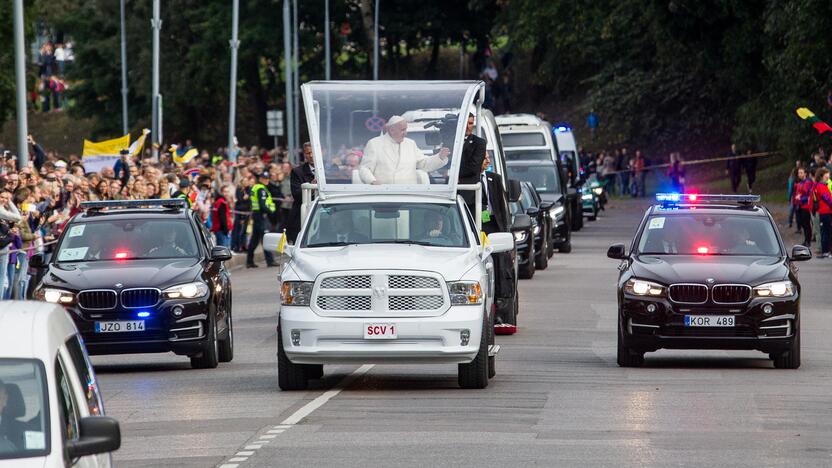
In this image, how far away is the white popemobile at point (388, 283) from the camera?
16188 mm

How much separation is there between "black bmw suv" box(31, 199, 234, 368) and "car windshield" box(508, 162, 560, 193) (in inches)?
906

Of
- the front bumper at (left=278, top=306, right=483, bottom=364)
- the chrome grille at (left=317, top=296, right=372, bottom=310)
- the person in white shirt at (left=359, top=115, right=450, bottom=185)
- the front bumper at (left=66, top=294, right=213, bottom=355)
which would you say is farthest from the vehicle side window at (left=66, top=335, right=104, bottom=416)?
the person in white shirt at (left=359, top=115, right=450, bottom=185)

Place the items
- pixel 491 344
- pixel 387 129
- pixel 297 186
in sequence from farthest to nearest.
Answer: pixel 297 186 → pixel 387 129 → pixel 491 344

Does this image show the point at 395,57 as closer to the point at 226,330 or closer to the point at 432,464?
the point at 226,330

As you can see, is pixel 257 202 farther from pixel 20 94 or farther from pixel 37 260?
pixel 37 260

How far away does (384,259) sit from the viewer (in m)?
16.5

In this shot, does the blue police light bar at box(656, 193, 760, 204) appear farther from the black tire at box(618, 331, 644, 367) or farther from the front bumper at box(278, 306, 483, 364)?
the front bumper at box(278, 306, 483, 364)

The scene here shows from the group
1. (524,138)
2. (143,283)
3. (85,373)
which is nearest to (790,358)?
(143,283)

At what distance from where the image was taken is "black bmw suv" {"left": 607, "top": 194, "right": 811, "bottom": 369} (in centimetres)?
1825

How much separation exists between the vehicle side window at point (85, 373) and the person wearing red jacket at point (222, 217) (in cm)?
2995

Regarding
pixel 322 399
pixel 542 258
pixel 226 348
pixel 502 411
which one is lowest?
pixel 542 258

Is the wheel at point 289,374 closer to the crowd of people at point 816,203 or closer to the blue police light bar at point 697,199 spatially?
the blue police light bar at point 697,199

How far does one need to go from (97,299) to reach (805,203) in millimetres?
26598

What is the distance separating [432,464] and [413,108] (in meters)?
8.66
